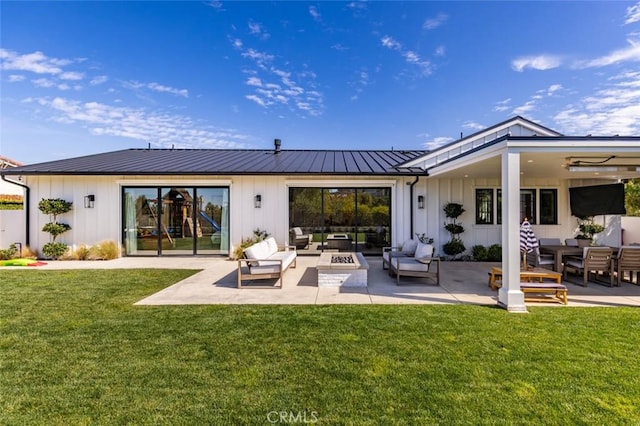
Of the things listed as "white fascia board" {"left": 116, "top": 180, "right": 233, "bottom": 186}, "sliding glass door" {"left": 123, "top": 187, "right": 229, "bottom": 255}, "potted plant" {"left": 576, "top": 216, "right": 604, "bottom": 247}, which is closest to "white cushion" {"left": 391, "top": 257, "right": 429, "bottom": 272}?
"sliding glass door" {"left": 123, "top": 187, "right": 229, "bottom": 255}

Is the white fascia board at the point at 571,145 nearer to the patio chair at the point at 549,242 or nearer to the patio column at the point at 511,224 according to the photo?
the patio column at the point at 511,224

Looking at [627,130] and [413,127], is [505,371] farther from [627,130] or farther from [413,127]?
[413,127]

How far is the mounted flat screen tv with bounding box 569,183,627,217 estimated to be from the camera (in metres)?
10.3

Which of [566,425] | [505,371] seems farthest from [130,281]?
[566,425]

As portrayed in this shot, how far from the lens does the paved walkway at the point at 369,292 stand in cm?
585

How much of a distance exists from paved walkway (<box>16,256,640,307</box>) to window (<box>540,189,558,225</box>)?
467 cm

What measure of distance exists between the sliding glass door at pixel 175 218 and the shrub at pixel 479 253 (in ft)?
29.2

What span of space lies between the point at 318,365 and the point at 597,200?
12.2 metres

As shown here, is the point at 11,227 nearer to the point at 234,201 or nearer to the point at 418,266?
the point at 234,201

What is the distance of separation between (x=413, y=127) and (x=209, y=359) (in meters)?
19.7

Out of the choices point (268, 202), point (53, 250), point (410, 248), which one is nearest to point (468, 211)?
point (410, 248)

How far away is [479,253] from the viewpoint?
11.0 m

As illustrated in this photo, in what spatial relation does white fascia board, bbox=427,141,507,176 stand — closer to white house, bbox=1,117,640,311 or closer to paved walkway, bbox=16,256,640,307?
white house, bbox=1,117,640,311

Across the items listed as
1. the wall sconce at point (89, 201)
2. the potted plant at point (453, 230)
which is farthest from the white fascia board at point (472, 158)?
the wall sconce at point (89, 201)
